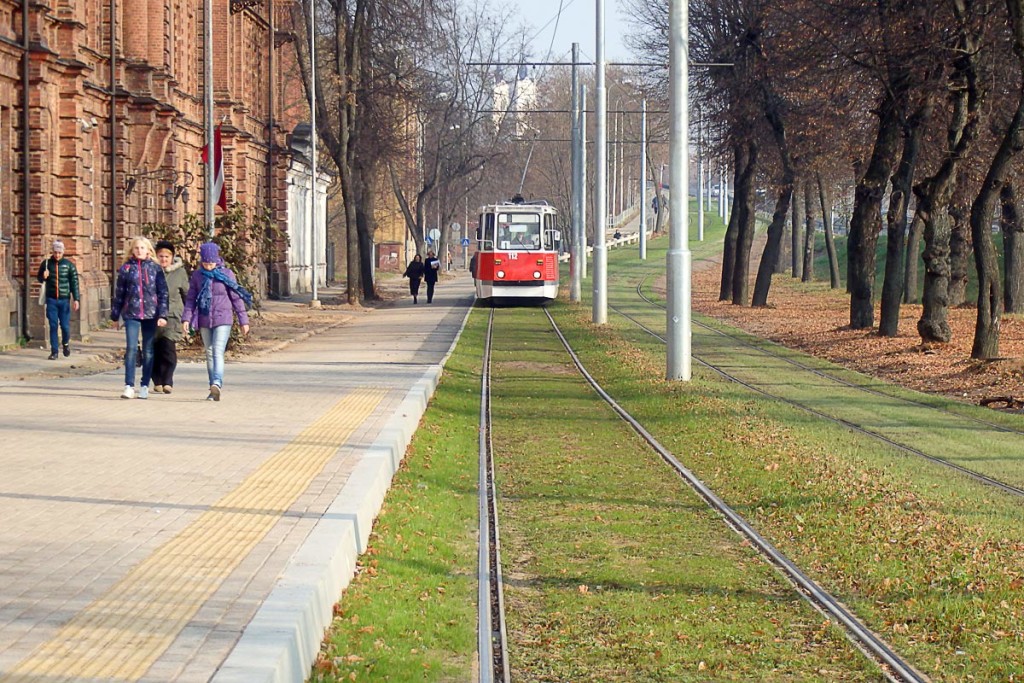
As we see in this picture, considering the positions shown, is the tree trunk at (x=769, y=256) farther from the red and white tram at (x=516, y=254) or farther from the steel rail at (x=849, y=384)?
the steel rail at (x=849, y=384)

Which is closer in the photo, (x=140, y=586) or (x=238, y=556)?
(x=140, y=586)

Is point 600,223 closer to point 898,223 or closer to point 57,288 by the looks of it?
point 898,223

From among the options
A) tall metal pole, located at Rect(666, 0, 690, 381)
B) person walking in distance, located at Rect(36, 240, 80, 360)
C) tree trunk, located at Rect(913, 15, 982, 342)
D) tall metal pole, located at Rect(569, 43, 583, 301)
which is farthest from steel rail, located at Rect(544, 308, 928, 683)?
tall metal pole, located at Rect(569, 43, 583, 301)

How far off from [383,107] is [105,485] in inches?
1559

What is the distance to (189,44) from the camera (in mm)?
40125

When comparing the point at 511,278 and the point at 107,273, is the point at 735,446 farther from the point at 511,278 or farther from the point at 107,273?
the point at 511,278

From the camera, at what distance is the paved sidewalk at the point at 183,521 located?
19.4 feet

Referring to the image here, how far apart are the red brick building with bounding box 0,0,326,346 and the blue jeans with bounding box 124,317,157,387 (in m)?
8.93

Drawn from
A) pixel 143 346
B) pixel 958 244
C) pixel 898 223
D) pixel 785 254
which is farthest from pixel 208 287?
pixel 785 254

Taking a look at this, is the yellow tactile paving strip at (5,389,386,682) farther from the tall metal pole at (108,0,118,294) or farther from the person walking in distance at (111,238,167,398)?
the tall metal pole at (108,0,118,294)

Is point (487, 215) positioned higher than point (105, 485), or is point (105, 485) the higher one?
point (487, 215)

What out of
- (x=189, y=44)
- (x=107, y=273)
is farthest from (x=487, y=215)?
(x=107, y=273)

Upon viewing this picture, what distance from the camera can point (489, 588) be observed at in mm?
8195

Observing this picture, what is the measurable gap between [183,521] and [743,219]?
36.5m
